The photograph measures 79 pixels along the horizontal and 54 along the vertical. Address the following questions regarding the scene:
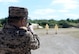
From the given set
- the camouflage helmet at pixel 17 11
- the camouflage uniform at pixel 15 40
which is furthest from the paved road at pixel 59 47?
the camouflage helmet at pixel 17 11

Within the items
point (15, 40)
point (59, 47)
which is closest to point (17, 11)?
point (15, 40)

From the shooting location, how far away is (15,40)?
17.9 ft

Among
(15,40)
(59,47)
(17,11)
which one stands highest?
(17,11)

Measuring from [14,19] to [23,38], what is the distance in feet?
1.15

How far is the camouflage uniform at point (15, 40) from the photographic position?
215 inches

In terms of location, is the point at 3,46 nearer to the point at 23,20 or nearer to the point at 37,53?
the point at 23,20

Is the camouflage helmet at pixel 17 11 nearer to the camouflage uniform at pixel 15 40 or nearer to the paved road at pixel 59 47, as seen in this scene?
the camouflage uniform at pixel 15 40

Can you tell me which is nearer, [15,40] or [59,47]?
[15,40]

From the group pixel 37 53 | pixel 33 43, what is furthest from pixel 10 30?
pixel 37 53

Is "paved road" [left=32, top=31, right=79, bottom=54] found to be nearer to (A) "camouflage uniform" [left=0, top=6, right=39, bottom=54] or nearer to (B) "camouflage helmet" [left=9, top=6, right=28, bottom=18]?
(A) "camouflage uniform" [left=0, top=6, right=39, bottom=54]

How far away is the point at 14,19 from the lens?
211 inches

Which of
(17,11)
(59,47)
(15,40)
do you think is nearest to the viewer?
(17,11)

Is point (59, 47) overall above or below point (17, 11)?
below

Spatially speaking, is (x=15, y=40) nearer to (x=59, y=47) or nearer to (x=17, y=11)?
(x=17, y=11)
